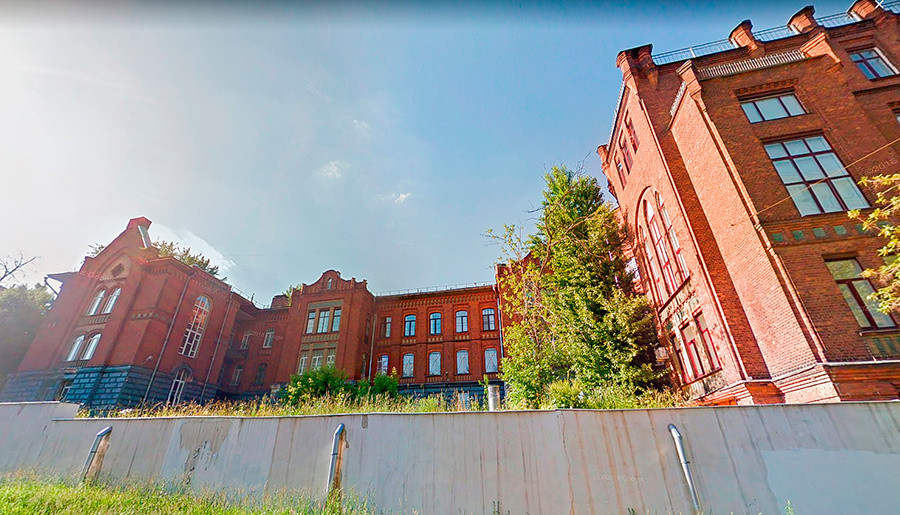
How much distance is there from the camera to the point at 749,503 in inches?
215

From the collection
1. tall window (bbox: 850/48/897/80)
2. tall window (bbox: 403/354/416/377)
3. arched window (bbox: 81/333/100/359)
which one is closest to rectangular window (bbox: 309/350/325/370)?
tall window (bbox: 403/354/416/377)

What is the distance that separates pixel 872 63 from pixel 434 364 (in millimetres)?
26561

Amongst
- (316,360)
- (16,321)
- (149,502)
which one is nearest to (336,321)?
(316,360)

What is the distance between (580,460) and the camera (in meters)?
6.04

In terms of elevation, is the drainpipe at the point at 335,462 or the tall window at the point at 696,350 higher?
the tall window at the point at 696,350

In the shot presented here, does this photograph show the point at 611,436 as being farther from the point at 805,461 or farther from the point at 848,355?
the point at 848,355

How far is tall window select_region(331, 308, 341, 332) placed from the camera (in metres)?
27.2

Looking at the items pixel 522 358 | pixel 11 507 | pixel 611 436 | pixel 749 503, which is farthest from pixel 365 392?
pixel 749 503

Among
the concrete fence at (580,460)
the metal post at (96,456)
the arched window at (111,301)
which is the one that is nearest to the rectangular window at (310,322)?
the arched window at (111,301)

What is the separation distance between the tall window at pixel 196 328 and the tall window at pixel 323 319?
29.1 ft

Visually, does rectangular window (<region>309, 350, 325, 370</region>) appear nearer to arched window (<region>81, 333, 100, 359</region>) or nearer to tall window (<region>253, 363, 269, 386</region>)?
tall window (<region>253, 363, 269, 386</region>)

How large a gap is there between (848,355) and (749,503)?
5994mm

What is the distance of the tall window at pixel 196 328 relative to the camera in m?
26.1

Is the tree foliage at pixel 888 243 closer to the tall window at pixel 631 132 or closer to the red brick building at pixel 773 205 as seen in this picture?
the red brick building at pixel 773 205
